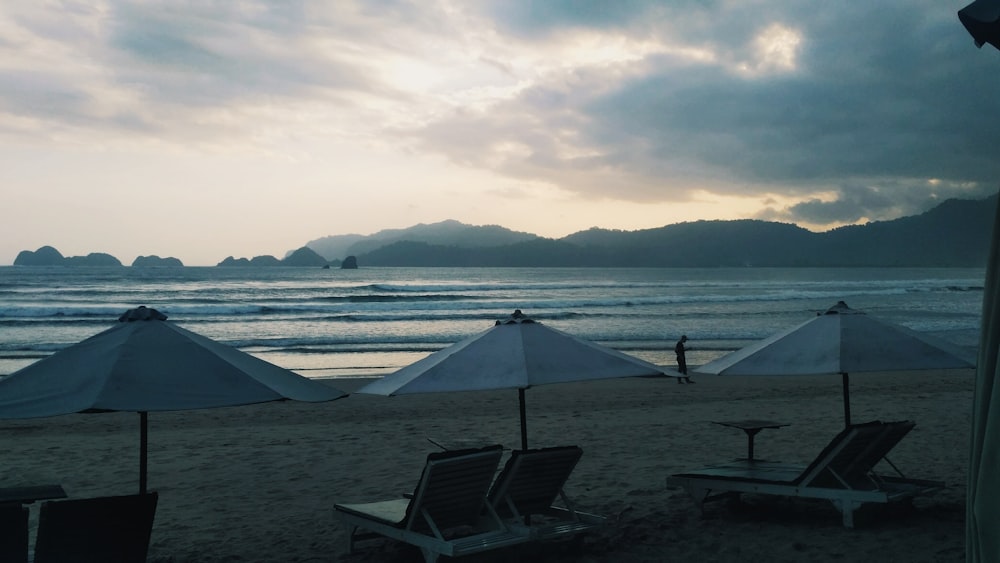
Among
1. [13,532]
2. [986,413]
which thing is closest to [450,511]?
[13,532]

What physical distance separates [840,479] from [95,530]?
559 cm

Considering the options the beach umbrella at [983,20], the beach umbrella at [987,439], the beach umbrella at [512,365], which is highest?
the beach umbrella at [983,20]

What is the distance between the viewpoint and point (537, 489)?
21.6 ft

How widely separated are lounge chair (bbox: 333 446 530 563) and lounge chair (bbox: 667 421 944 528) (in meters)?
2.19

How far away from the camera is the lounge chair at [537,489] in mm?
6324

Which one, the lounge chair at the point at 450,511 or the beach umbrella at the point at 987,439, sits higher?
the beach umbrella at the point at 987,439

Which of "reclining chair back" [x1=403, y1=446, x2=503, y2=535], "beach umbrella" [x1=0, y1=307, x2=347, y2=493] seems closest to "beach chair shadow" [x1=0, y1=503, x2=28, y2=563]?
"beach umbrella" [x1=0, y1=307, x2=347, y2=493]

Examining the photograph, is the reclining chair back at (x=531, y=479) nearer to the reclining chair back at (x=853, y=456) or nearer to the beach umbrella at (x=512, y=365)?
the beach umbrella at (x=512, y=365)

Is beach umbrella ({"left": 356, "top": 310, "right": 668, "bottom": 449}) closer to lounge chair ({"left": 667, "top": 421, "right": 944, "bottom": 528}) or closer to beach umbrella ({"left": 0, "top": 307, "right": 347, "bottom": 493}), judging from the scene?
beach umbrella ({"left": 0, "top": 307, "right": 347, "bottom": 493})

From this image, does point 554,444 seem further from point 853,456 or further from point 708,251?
point 708,251

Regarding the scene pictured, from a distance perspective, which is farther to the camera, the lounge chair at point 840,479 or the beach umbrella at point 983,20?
the lounge chair at point 840,479

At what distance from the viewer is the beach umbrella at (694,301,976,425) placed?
709cm

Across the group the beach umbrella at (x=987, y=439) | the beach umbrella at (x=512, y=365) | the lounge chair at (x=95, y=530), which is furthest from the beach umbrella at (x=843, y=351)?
the beach umbrella at (x=987, y=439)

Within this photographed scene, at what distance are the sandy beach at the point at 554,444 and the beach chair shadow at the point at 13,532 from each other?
1717mm
